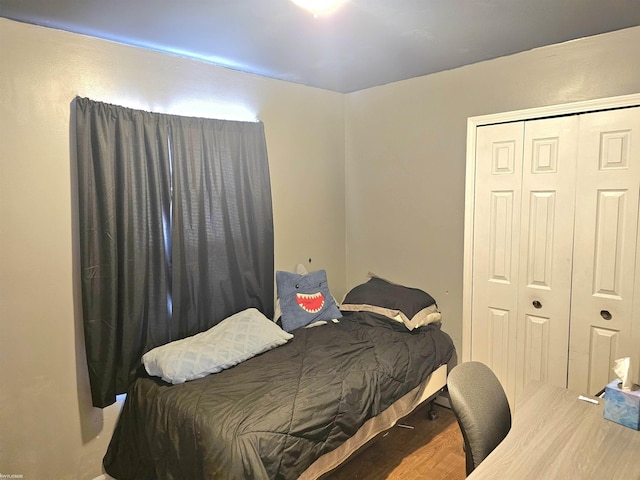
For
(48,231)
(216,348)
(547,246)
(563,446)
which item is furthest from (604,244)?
(48,231)

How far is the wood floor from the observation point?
2.57 metres

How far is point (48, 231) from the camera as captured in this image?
2.25 m

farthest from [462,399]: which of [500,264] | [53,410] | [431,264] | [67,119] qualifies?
[67,119]

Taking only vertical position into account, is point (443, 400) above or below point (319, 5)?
below

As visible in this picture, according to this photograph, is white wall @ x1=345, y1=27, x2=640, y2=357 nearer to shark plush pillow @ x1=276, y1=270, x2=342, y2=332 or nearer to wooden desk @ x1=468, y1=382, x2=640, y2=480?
shark plush pillow @ x1=276, y1=270, x2=342, y2=332

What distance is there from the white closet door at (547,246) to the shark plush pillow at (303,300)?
4.34 ft

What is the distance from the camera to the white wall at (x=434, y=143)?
101 inches

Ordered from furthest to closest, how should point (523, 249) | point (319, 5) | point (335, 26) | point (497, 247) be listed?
point (497, 247)
point (523, 249)
point (335, 26)
point (319, 5)

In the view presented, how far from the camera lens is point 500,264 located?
2.77 metres

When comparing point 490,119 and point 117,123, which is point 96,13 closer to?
point 117,123

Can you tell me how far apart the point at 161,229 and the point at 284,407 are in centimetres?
127

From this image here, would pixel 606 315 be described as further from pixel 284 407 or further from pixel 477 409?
pixel 284 407

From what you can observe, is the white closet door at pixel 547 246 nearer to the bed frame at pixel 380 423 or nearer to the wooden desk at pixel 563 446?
the bed frame at pixel 380 423

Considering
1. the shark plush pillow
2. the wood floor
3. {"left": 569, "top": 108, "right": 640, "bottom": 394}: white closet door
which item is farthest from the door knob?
the shark plush pillow
